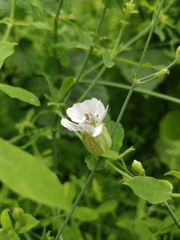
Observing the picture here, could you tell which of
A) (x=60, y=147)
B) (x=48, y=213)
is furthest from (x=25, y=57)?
(x=48, y=213)

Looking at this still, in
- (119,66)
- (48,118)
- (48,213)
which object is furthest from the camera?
(119,66)

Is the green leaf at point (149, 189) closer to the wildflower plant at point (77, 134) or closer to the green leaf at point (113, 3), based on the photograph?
the wildflower plant at point (77, 134)

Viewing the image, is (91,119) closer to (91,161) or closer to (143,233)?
(91,161)

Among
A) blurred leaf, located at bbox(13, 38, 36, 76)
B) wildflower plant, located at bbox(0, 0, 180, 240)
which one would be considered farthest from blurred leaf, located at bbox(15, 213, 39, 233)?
blurred leaf, located at bbox(13, 38, 36, 76)

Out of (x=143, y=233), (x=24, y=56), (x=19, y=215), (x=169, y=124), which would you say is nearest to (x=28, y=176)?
(x=19, y=215)

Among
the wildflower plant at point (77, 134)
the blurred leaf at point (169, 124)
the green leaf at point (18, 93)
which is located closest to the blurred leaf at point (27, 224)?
the wildflower plant at point (77, 134)

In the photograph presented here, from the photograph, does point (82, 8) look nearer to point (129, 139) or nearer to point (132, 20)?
point (132, 20)

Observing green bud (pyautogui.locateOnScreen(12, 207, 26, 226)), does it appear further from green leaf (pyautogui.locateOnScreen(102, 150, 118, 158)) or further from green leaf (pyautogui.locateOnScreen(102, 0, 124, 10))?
green leaf (pyautogui.locateOnScreen(102, 0, 124, 10))
